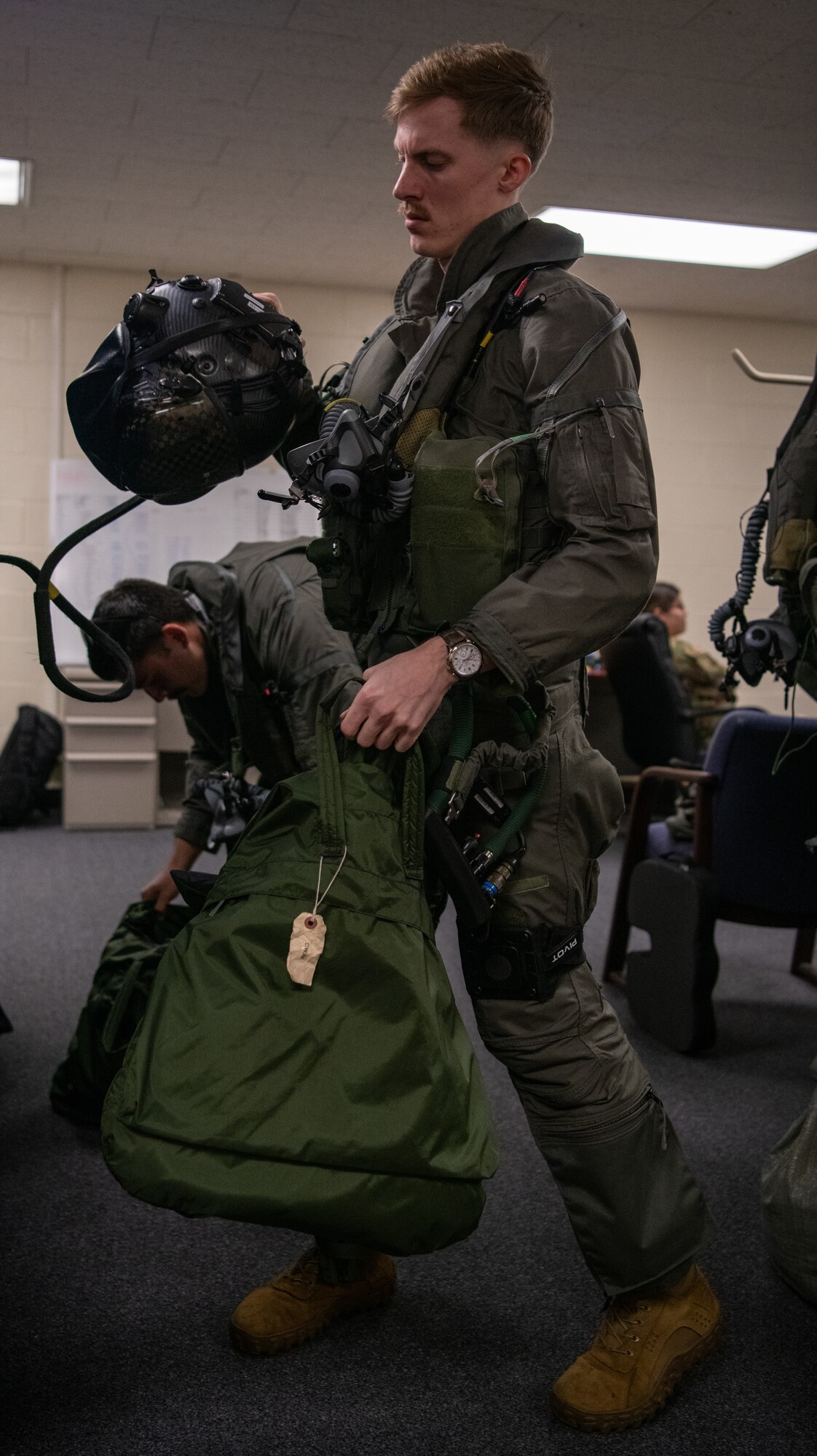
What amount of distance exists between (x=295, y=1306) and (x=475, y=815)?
0.71m

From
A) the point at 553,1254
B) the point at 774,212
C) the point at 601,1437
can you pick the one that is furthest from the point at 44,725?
the point at 601,1437

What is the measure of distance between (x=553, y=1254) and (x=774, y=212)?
171 inches

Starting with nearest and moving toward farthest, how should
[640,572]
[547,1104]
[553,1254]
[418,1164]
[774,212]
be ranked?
[418,1164] → [640,572] → [547,1104] → [553,1254] → [774,212]

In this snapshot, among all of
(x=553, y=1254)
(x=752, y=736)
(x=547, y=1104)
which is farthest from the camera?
(x=752, y=736)

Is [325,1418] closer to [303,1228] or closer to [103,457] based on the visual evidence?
[303,1228]

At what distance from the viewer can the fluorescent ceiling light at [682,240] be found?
4949mm

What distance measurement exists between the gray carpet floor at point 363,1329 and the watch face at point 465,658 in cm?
87

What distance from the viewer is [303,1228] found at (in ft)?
3.56

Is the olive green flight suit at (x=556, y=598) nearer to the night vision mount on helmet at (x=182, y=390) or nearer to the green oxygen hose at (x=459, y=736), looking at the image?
the green oxygen hose at (x=459, y=736)

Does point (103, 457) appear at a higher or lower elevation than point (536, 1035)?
higher

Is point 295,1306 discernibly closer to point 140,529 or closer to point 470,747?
point 470,747

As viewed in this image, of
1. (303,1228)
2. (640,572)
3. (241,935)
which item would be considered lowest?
(303,1228)

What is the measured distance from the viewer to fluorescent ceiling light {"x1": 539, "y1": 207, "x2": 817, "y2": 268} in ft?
16.2

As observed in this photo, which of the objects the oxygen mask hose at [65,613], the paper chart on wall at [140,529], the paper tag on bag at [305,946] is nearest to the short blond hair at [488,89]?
the oxygen mask hose at [65,613]
